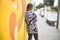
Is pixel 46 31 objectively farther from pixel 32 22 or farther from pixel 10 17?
pixel 32 22

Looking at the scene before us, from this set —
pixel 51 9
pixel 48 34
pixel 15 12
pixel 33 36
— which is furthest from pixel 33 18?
pixel 48 34

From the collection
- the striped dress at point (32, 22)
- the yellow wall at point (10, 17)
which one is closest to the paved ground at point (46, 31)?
the yellow wall at point (10, 17)

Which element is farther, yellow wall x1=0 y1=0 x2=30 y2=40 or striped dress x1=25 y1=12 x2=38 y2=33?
yellow wall x1=0 y1=0 x2=30 y2=40

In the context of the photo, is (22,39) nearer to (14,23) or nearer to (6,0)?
(14,23)

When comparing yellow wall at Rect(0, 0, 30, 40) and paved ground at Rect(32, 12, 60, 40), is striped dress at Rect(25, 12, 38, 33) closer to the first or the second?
yellow wall at Rect(0, 0, 30, 40)

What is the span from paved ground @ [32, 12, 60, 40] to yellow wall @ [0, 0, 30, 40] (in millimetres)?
978

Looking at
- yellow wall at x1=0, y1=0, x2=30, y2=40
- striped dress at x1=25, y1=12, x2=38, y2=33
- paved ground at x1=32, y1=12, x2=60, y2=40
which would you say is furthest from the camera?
paved ground at x1=32, y1=12, x2=60, y2=40

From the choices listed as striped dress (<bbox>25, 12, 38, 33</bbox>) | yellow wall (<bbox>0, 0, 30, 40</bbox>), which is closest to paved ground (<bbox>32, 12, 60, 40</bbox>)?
A: yellow wall (<bbox>0, 0, 30, 40</bbox>)

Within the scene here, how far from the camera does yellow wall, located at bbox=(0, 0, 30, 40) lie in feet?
18.0

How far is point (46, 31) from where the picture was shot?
687 centimetres

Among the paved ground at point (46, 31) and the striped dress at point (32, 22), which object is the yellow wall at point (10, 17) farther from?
the paved ground at point (46, 31)

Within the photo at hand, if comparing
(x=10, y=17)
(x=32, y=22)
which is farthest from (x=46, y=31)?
(x=32, y=22)

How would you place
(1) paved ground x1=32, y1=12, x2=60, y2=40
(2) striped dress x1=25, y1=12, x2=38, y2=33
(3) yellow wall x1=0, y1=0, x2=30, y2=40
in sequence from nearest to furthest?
(2) striped dress x1=25, y1=12, x2=38, y2=33
(3) yellow wall x1=0, y1=0, x2=30, y2=40
(1) paved ground x1=32, y1=12, x2=60, y2=40

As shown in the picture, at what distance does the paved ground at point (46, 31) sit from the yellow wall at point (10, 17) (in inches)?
38.5
